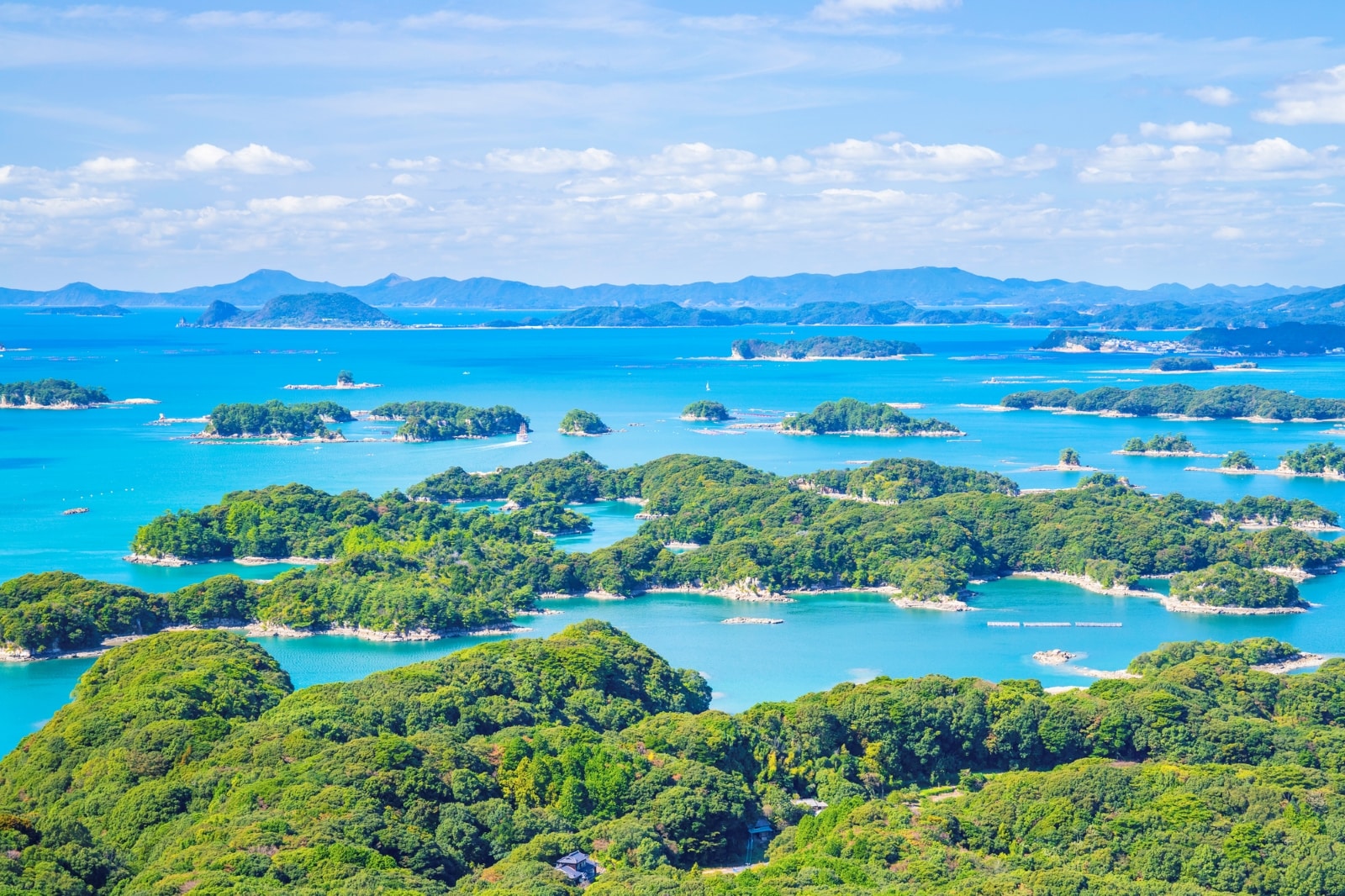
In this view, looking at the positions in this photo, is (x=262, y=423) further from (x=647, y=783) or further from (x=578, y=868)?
(x=578, y=868)

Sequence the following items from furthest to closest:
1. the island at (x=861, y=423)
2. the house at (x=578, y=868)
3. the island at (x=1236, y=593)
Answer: the island at (x=861, y=423)
the island at (x=1236, y=593)
the house at (x=578, y=868)

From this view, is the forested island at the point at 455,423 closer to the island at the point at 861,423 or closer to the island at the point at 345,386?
the island at the point at 861,423

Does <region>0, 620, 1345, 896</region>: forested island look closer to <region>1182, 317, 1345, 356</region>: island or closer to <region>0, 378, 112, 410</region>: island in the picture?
<region>0, 378, 112, 410</region>: island

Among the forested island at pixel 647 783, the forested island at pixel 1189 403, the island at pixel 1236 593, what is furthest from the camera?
the forested island at pixel 1189 403

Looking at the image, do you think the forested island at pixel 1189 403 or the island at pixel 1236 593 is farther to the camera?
the forested island at pixel 1189 403

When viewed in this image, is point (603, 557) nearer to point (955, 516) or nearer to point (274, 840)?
point (955, 516)

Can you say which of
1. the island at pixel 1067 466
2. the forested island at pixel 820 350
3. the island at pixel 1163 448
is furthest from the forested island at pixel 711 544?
the forested island at pixel 820 350
